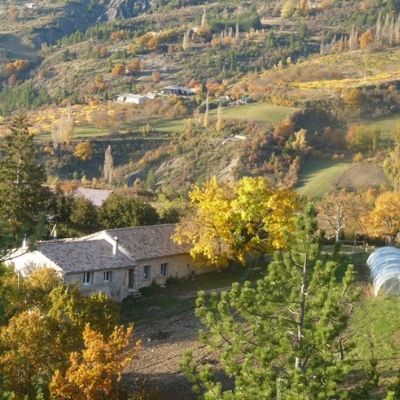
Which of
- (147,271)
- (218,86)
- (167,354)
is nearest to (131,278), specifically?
(147,271)

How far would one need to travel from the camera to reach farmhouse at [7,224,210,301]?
3488 cm

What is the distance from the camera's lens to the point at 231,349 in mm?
17500

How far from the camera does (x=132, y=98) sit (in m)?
128

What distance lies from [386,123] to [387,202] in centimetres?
5912

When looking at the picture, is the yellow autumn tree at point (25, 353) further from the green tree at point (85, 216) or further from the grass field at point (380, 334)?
the green tree at point (85, 216)

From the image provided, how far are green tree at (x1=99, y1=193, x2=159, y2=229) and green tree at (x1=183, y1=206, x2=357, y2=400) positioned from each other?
92.1 ft

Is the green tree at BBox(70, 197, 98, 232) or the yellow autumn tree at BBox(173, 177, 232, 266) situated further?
the green tree at BBox(70, 197, 98, 232)

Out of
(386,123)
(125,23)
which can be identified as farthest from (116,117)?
(125,23)

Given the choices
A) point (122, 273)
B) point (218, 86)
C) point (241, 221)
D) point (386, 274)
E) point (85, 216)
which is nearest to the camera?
point (386, 274)

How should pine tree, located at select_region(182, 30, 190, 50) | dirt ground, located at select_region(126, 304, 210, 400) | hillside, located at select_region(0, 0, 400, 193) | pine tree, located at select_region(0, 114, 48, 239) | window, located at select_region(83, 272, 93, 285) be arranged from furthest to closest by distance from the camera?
1. pine tree, located at select_region(182, 30, 190, 50)
2. hillside, located at select_region(0, 0, 400, 193)
3. pine tree, located at select_region(0, 114, 48, 239)
4. window, located at select_region(83, 272, 93, 285)
5. dirt ground, located at select_region(126, 304, 210, 400)

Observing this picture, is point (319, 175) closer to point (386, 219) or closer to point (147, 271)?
point (386, 219)

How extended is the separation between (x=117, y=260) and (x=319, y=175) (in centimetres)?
5420

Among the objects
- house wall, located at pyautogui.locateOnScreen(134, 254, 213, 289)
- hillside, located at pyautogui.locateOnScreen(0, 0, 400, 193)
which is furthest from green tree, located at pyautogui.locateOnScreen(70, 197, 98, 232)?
hillside, located at pyautogui.locateOnScreen(0, 0, 400, 193)

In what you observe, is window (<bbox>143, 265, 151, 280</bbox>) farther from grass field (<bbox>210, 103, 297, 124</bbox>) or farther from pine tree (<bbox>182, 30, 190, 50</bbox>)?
pine tree (<bbox>182, 30, 190, 50</bbox>)
